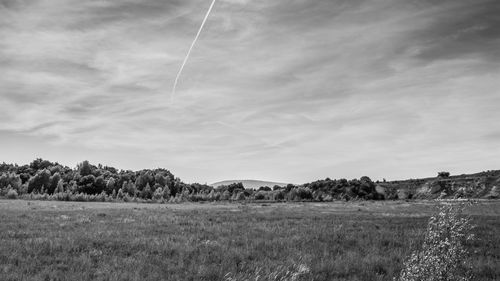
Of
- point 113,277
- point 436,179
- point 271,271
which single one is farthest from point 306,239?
point 436,179

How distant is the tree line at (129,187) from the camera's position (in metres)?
83.2

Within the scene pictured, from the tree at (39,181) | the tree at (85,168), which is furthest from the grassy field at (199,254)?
the tree at (85,168)

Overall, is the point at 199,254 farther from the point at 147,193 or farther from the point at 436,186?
the point at 436,186

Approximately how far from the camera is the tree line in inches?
3275

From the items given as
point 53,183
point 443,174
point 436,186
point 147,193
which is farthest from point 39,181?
point 443,174

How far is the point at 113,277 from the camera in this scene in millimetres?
9773

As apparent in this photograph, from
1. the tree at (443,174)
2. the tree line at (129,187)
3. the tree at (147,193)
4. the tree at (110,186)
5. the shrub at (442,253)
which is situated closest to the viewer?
the shrub at (442,253)

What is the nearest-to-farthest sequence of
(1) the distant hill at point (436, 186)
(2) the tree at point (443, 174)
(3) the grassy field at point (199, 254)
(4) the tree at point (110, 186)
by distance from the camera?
(3) the grassy field at point (199, 254), (4) the tree at point (110, 186), (1) the distant hill at point (436, 186), (2) the tree at point (443, 174)

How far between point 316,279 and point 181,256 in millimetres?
4197

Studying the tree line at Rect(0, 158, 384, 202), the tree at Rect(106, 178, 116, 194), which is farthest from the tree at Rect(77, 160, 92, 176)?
the tree at Rect(106, 178, 116, 194)

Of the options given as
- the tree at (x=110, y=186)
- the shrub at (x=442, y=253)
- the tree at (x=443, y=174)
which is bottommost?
the shrub at (x=442, y=253)

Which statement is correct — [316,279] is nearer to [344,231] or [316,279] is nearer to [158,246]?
[158,246]

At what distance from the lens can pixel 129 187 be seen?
99.0 meters

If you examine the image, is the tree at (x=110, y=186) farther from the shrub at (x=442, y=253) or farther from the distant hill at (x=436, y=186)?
the shrub at (x=442, y=253)
